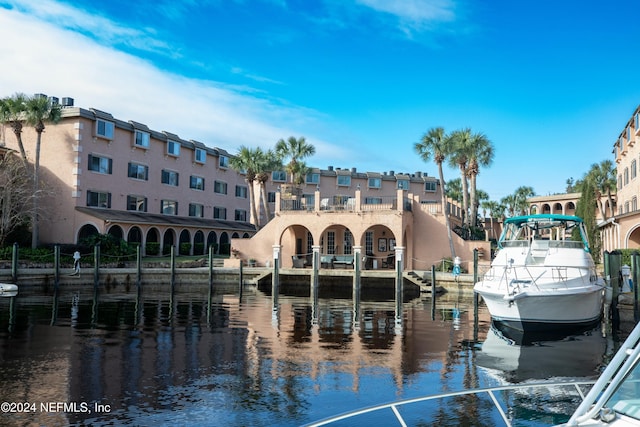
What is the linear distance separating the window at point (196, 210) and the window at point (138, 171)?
6389 millimetres

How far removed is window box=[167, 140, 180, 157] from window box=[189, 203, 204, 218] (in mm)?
5418

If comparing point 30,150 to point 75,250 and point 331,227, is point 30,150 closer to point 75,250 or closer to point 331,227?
point 75,250

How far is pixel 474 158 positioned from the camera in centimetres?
4738

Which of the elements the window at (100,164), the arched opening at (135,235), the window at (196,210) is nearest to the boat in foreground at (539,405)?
the arched opening at (135,235)

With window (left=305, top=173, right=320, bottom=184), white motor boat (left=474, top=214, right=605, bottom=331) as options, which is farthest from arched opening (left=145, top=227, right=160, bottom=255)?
white motor boat (left=474, top=214, right=605, bottom=331)

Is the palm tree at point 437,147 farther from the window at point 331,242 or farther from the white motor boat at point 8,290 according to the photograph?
the white motor boat at point 8,290

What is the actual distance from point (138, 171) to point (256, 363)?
36288 millimetres

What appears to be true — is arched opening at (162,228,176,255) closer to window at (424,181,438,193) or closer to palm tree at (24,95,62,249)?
palm tree at (24,95,62,249)

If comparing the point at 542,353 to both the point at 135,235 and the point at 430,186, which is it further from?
the point at 430,186

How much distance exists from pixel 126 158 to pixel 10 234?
11.0m

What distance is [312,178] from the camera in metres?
63.2

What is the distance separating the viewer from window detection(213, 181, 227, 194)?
56412mm

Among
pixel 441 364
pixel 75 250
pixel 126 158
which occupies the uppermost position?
pixel 126 158

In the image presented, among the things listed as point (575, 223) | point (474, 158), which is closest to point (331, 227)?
point (474, 158)
